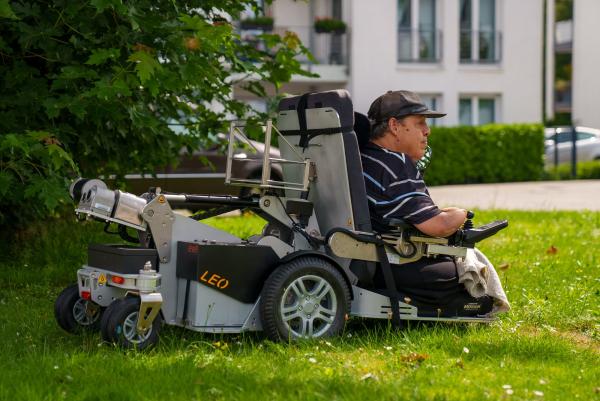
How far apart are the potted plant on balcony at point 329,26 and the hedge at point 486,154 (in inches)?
232

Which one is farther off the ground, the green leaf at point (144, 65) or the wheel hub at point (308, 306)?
the green leaf at point (144, 65)

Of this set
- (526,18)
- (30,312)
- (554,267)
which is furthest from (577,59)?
(30,312)

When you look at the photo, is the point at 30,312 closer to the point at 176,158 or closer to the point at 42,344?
the point at 42,344

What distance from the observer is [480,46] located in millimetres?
30406

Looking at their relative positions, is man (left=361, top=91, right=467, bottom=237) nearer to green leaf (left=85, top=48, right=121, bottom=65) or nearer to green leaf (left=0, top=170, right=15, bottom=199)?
green leaf (left=85, top=48, right=121, bottom=65)

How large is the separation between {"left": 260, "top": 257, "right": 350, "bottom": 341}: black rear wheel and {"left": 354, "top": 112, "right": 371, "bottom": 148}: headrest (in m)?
0.85

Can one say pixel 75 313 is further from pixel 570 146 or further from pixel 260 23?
pixel 570 146

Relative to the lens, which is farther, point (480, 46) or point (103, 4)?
point (480, 46)

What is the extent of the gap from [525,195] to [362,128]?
13.9 metres

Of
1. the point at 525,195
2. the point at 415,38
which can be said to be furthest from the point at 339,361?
the point at 415,38

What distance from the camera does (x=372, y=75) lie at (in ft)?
95.6

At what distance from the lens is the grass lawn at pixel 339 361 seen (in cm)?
441

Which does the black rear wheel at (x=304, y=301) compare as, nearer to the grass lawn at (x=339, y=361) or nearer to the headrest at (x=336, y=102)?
the grass lawn at (x=339, y=361)

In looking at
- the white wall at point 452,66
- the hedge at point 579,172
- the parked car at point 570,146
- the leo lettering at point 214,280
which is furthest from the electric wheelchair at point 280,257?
the white wall at point 452,66
